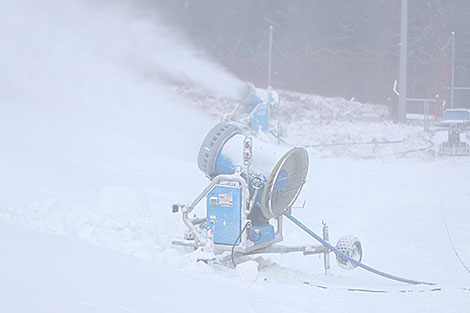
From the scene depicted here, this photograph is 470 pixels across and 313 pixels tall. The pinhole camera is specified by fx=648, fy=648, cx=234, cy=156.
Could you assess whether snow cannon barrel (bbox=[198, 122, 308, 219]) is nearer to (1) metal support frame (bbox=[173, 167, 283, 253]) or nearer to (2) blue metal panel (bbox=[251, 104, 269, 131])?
(1) metal support frame (bbox=[173, 167, 283, 253])

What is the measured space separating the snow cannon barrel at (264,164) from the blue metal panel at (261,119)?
9.27m

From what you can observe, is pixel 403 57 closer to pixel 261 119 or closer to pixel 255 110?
pixel 261 119

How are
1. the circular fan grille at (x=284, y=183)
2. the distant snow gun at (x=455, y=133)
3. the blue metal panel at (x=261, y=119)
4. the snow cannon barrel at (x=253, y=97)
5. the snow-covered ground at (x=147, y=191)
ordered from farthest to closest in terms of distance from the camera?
the snow cannon barrel at (x=253, y=97)
the blue metal panel at (x=261, y=119)
the distant snow gun at (x=455, y=133)
the circular fan grille at (x=284, y=183)
the snow-covered ground at (x=147, y=191)

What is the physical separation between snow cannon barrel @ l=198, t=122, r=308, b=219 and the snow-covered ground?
29.1 inches

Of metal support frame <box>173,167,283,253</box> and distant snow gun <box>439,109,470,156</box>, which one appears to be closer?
metal support frame <box>173,167,283,253</box>

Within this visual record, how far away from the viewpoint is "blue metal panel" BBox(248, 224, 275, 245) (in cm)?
670

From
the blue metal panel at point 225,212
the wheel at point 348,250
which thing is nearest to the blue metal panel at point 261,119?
the wheel at point 348,250

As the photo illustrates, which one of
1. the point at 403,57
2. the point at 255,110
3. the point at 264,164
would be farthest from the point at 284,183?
the point at 403,57

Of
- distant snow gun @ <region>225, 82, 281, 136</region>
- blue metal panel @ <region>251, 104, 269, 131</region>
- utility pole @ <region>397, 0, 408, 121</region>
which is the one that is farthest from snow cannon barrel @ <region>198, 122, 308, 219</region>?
utility pole @ <region>397, 0, 408, 121</region>

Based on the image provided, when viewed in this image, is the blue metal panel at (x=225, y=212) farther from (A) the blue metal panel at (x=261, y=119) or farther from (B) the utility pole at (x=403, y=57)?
(B) the utility pole at (x=403, y=57)

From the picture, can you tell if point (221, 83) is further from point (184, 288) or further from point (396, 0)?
point (396, 0)

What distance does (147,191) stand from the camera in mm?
10555

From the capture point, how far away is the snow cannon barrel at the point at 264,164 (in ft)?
21.9

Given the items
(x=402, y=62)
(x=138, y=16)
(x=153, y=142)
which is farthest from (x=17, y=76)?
(x=402, y=62)
